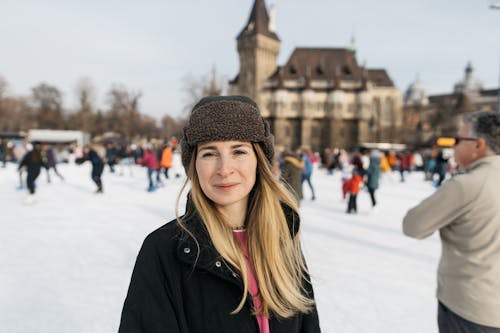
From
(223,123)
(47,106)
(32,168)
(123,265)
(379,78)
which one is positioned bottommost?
(123,265)

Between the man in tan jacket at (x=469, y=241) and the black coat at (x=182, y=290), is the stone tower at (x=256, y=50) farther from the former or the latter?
the black coat at (x=182, y=290)

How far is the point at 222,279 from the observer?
104 cm

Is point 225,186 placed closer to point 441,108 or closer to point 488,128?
point 488,128

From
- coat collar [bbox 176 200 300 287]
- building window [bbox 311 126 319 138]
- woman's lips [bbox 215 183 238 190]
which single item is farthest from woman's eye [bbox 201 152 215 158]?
building window [bbox 311 126 319 138]

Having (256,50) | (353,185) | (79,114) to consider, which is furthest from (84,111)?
(353,185)

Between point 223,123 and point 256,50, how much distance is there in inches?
2097

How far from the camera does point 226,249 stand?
1.07 m

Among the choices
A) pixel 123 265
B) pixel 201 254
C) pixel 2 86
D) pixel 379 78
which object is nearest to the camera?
pixel 201 254

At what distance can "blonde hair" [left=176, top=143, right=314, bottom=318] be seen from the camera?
3.58ft

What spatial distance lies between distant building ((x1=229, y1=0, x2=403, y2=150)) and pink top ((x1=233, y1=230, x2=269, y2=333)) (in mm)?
51080

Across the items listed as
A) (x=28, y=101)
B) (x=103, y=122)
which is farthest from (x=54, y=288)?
(x=28, y=101)

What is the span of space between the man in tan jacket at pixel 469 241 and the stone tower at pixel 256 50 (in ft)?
166

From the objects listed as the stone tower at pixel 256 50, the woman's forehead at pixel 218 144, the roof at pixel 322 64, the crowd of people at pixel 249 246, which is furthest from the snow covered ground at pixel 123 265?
the roof at pixel 322 64

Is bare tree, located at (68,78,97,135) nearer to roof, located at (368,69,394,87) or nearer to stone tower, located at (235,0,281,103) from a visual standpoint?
stone tower, located at (235,0,281,103)
